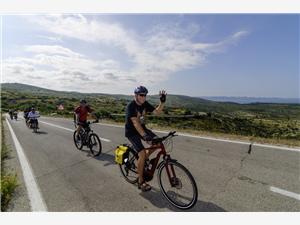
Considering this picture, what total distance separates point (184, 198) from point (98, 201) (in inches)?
64.0

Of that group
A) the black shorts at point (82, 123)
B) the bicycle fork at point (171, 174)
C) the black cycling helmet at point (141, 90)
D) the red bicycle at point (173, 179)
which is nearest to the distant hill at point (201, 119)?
the black cycling helmet at point (141, 90)

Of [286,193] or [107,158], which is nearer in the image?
[286,193]

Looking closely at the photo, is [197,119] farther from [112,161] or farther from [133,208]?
[133,208]

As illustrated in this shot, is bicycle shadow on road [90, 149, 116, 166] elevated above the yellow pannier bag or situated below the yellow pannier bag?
below

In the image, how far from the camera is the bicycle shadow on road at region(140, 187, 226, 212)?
3841mm

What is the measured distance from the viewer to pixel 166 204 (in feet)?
13.5

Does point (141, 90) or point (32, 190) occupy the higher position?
point (141, 90)

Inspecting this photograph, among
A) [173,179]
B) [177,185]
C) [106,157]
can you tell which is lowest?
[106,157]

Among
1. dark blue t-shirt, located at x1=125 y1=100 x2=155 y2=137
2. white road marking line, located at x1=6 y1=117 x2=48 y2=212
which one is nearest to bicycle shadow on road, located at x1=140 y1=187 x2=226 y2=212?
dark blue t-shirt, located at x1=125 y1=100 x2=155 y2=137

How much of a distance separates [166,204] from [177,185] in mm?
399

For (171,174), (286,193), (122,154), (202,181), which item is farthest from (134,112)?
(286,193)

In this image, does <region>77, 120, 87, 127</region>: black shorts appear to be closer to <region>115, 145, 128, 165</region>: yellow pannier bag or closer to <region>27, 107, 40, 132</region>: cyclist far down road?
<region>115, 145, 128, 165</region>: yellow pannier bag

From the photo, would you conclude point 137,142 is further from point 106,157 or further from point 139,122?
point 106,157
